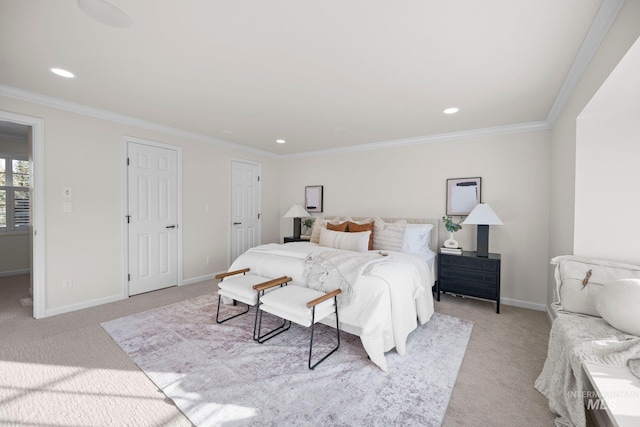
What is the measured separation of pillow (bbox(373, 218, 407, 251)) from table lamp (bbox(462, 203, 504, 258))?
2.86 ft

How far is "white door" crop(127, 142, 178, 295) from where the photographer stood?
12.2ft

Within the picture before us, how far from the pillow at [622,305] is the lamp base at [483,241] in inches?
71.0

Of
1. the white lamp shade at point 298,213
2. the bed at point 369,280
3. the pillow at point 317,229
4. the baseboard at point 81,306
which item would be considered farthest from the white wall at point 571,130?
the baseboard at point 81,306

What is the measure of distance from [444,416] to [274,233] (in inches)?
184

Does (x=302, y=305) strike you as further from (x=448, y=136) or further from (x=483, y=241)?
(x=448, y=136)

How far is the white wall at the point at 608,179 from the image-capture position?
202 centimetres

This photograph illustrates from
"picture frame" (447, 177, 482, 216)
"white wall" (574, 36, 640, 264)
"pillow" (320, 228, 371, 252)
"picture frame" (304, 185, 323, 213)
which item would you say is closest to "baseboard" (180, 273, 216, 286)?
"pillow" (320, 228, 371, 252)

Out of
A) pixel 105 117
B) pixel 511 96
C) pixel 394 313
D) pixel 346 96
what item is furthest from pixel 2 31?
pixel 511 96

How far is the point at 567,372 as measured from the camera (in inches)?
59.7

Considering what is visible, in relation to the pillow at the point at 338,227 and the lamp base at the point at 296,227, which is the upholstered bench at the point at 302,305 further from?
the lamp base at the point at 296,227

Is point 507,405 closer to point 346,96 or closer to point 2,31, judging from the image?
point 346,96

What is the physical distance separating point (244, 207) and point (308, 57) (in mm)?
3645

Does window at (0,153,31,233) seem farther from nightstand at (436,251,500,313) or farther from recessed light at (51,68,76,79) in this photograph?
nightstand at (436,251,500,313)

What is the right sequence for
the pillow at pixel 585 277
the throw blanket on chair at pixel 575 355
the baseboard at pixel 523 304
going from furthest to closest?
the baseboard at pixel 523 304 → the pillow at pixel 585 277 → the throw blanket on chair at pixel 575 355
